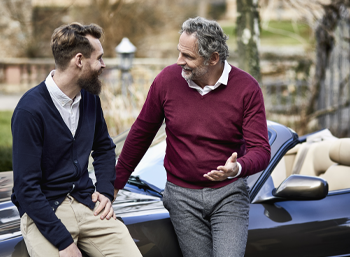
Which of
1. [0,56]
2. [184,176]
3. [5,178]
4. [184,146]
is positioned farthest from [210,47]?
[0,56]

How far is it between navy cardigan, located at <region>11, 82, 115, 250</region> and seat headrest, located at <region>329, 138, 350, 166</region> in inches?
69.5

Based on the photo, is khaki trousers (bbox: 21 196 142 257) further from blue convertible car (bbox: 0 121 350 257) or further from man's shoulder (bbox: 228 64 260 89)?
man's shoulder (bbox: 228 64 260 89)

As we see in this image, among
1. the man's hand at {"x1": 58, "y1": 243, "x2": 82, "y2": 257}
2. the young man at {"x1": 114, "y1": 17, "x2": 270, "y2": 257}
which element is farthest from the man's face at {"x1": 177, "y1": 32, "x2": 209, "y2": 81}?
the man's hand at {"x1": 58, "y1": 243, "x2": 82, "y2": 257}

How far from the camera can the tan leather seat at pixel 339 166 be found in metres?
3.12

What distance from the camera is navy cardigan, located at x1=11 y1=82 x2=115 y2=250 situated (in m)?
1.77

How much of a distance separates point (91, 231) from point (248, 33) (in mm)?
3954

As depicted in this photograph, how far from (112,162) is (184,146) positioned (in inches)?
14.0

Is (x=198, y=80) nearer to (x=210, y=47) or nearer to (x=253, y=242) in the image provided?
(x=210, y=47)

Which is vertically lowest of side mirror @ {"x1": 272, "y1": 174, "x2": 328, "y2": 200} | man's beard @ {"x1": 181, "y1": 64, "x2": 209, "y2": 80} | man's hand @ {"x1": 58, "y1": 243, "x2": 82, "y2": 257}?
side mirror @ {"x1": 272, "y1": 174, "x2": 328, "y2": 200}

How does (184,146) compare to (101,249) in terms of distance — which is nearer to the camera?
(101,249)

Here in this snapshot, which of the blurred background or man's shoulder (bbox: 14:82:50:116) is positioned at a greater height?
man's shoulder (bbox: 14:82:50:116)

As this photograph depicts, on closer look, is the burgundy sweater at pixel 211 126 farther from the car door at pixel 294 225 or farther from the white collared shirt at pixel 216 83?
the car door at pixel 294 225

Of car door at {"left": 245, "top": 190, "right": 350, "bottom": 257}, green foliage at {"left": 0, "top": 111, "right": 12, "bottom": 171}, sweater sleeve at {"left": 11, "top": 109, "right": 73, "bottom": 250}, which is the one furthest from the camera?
green foliage at {"left": 0, "top": 111, "right": 12, "bottom": 171}

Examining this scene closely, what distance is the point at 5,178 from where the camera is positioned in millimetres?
2807
